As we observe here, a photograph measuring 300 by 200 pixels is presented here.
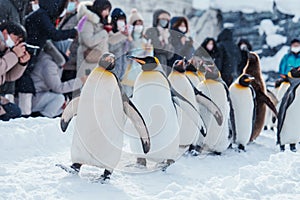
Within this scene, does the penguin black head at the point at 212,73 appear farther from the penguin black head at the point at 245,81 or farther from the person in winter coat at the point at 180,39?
the person in winter coat at the point at 180,39

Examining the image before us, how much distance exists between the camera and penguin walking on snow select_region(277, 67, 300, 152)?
4555 mm

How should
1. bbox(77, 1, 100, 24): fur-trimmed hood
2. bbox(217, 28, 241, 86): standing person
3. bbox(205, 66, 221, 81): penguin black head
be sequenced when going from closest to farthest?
bbox(205, 66, 221, 81): penguin black head → bbox(77, 1, 100, 24): fur-trimmed hood → bbox(217, 28, 241, 86): standing person

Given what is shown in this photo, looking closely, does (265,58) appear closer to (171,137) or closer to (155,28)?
(155,28)

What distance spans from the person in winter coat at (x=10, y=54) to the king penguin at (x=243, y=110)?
1.80 meters

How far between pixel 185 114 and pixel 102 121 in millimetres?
1162

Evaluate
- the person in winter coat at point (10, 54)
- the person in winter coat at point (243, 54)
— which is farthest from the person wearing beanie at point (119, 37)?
the person in winter coat at point (243, 54)

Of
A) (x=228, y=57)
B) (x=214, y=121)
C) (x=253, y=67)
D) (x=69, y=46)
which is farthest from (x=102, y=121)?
(x=228, y=57)

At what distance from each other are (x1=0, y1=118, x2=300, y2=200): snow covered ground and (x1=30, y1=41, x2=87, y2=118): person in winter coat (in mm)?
A: 843

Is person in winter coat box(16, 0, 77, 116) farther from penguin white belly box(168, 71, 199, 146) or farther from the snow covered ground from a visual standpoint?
penguin white belly box(168, 71, 199, 146)

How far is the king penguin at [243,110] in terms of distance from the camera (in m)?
4.49

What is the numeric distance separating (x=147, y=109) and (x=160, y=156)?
31cm

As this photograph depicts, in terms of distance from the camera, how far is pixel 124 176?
3.05 metres

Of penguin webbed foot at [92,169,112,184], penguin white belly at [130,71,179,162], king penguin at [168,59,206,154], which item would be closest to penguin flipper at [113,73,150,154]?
penguin webbed foot at [92,169,112,184]

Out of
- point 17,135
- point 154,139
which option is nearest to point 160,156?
point 154,139
